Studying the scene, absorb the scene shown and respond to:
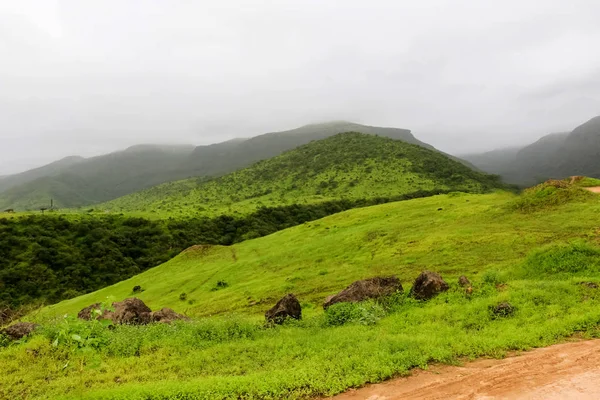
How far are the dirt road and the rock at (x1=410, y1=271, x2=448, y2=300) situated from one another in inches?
266

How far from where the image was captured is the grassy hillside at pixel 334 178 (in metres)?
134

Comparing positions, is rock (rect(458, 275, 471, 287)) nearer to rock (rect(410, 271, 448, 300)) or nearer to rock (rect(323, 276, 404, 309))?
rock (rect(410, 271, 448, 300))

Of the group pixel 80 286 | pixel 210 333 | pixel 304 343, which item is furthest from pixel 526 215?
pixel 80 286

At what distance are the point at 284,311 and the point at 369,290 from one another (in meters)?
4.67

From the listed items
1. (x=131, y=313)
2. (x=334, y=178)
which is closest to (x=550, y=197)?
(x=131, y=313)

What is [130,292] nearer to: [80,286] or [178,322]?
[178,322]

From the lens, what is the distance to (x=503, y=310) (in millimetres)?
15195

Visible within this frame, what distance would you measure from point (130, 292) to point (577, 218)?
50.5m

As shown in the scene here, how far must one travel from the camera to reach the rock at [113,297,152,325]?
19984 mm

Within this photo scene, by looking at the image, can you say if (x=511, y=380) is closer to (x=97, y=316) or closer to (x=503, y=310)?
(x=503, y=310)

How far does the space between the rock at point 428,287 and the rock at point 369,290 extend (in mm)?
1015

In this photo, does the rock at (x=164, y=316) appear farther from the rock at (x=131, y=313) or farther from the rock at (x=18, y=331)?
the rock at (x=18, y=331)

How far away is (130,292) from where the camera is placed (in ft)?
163

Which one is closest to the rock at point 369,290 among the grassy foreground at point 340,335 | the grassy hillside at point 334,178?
the grassy foreground at point 340,335
